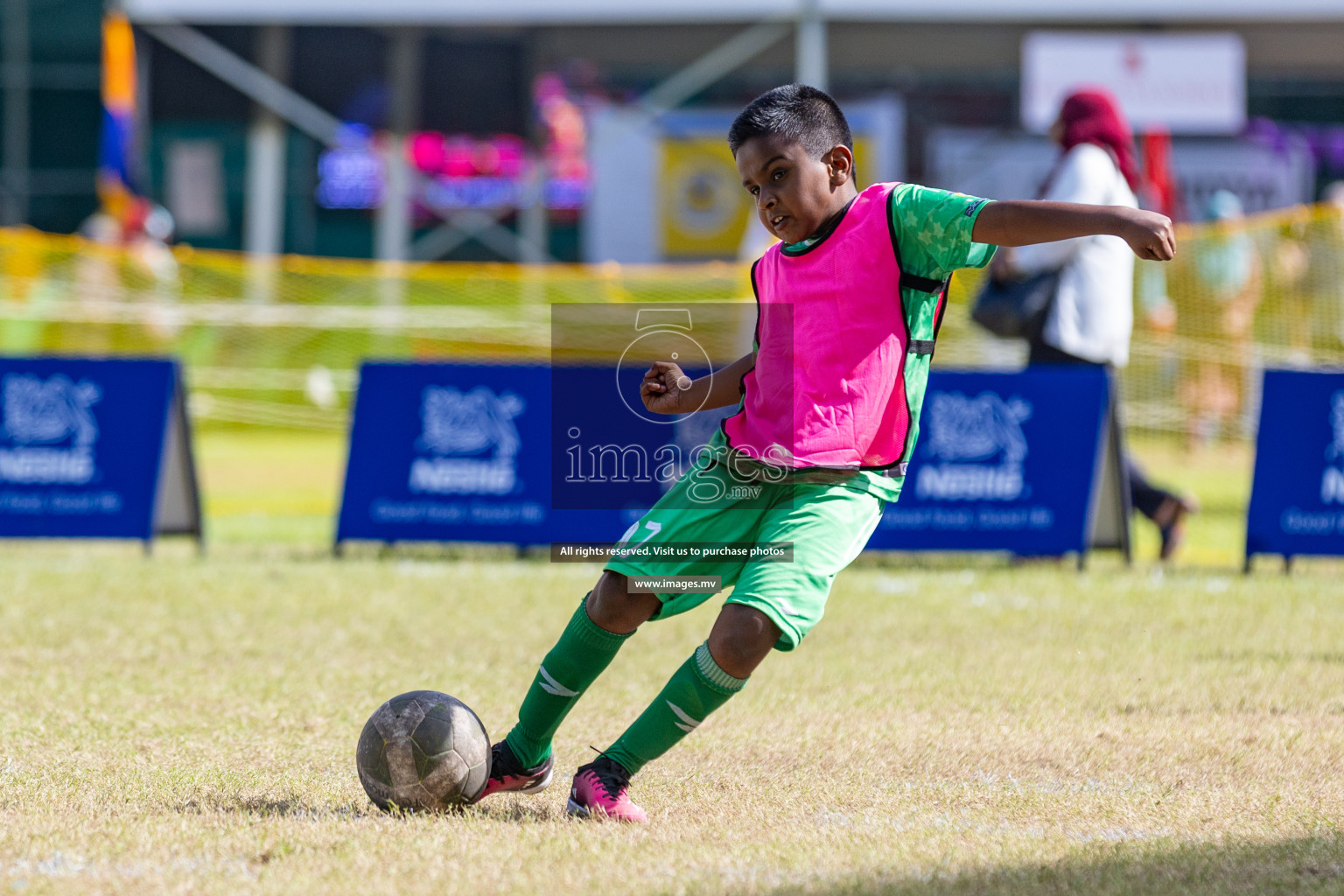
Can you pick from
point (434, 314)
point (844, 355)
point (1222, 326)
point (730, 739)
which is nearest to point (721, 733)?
point (730, 739)

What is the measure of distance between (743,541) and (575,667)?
21.1 inches

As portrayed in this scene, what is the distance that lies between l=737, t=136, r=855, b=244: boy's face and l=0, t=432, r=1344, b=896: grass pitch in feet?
4.76

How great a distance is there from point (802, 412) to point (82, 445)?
6.48 m

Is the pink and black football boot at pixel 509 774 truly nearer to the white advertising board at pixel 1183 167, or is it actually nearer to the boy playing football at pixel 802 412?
the boy playing football at pixel 802 412

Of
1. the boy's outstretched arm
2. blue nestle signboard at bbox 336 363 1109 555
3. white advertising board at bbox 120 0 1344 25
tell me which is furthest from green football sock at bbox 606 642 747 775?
white advertising board at bbox 120 0 1344 25

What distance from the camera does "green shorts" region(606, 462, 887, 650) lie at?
12.2ft

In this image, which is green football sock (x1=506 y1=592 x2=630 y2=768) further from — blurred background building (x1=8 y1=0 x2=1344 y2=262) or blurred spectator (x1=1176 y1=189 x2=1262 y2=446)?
blurred background building (x1=8 y1=0 x2=1344 y2=262)

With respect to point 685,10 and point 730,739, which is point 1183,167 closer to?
point 685,10

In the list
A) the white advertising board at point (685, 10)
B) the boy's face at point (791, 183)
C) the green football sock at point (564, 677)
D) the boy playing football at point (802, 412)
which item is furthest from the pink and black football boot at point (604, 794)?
the white advertising board at point (685, 10)

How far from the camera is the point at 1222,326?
49.7 feet

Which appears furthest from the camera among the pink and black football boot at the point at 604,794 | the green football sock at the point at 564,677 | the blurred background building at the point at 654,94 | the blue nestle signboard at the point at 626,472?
the blurred background building at the point at 654,94

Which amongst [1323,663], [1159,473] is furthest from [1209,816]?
[1159,473]

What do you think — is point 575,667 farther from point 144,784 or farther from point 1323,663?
point 1323,663

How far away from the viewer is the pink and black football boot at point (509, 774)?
409 centimetres
